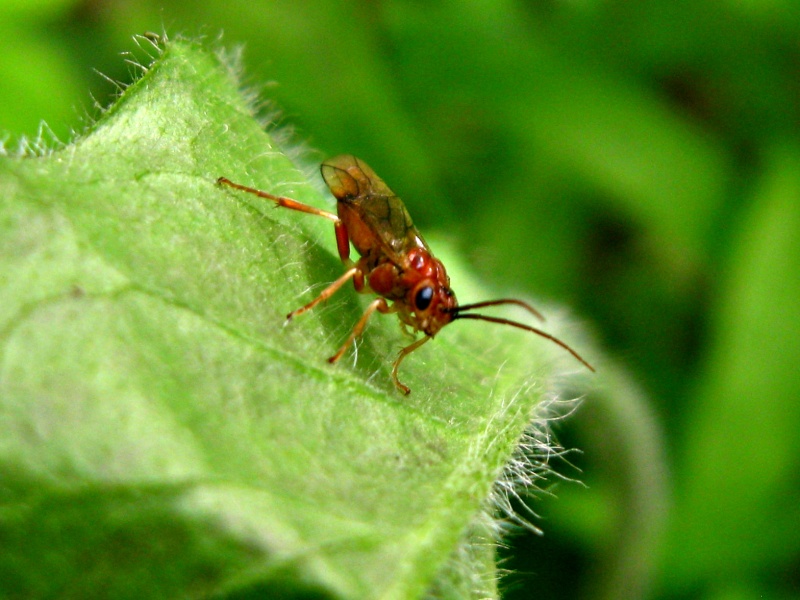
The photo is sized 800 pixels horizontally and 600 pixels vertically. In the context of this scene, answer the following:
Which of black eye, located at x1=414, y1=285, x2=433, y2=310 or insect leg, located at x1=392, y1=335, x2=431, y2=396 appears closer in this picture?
insect leg, located at x1=392, y1=335, x2=431, y2=396

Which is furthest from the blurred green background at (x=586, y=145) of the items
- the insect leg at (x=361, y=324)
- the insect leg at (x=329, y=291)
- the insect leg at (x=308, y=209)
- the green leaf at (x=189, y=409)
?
the green leaf at (x=189, y=409)

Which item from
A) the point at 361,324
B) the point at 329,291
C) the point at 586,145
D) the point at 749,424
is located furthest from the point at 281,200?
the point at 586,145

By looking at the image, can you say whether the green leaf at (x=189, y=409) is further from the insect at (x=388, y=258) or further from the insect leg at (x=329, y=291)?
the insect at (x=388, y=258)

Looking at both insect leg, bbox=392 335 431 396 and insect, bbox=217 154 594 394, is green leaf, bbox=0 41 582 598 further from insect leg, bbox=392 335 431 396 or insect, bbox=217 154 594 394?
insect, bbox=217 154 594 394

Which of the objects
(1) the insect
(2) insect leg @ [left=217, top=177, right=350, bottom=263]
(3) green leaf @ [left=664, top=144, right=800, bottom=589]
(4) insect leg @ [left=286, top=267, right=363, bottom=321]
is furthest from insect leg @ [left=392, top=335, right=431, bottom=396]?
(3) green leaf @ [left=664, top=144, right=800, bottom=589]

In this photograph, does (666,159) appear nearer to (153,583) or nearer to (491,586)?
(491,586)
